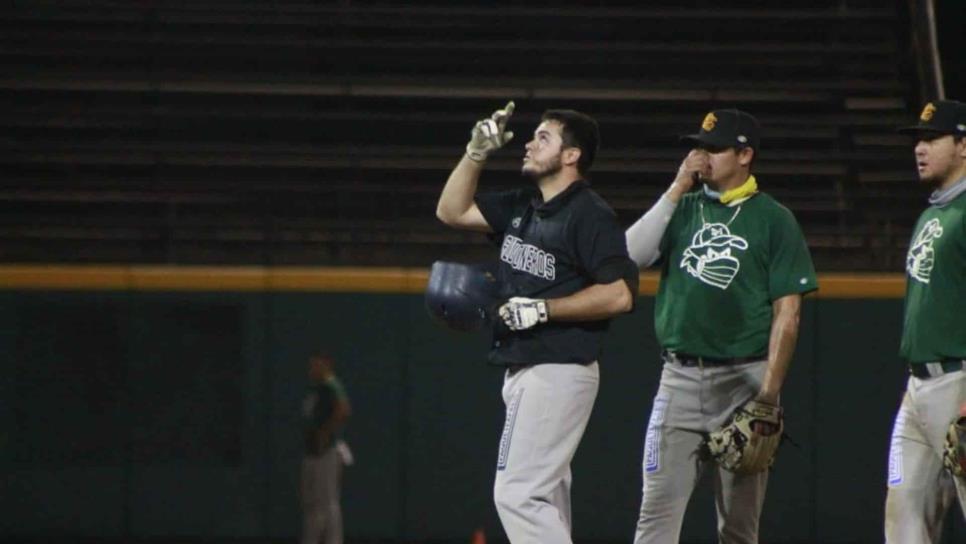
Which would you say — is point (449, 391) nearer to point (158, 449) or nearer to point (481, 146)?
point (158, 449)

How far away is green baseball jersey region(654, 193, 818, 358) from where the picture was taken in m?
5.70

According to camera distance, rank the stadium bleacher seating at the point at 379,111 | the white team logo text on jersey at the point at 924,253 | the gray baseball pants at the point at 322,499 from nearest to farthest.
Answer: the white team logo text on jersey at the point at 924,253, the gray baseball pants at the point at 322,499, the stadium bleacher seating at the point at 379,111

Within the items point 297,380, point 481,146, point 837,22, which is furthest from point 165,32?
point 481,146

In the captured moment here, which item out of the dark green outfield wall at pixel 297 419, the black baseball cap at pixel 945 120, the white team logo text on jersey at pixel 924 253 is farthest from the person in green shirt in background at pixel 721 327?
the dark green outfield wall at pixel 297 419

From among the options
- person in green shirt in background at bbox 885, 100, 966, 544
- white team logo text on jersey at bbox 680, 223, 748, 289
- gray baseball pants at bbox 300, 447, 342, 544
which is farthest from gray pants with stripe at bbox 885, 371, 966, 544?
gray baseball pants at bbox 300, 447, 342, 544

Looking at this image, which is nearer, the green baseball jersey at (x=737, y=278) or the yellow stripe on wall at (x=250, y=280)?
the green baseball jersey at (x=737, y=278)

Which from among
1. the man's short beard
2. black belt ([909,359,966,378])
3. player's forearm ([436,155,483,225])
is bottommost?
black belt ([909,359,966,378])

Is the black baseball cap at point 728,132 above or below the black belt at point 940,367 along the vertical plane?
above

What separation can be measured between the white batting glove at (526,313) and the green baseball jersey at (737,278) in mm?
783

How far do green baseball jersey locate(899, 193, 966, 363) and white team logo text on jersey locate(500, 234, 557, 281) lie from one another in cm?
129

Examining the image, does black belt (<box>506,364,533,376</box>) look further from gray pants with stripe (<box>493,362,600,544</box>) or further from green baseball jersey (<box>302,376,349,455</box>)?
green baseball jersey (<box>302,376,349,455</box>)

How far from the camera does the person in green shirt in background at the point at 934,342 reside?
17.8ft

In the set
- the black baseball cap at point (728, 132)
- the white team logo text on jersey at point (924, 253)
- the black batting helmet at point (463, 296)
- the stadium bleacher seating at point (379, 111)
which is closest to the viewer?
the black batting helmet at point (463, 296)

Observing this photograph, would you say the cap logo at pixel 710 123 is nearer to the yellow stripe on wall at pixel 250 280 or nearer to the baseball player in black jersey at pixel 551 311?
the baseball player in black jersey at pixel 551 311
